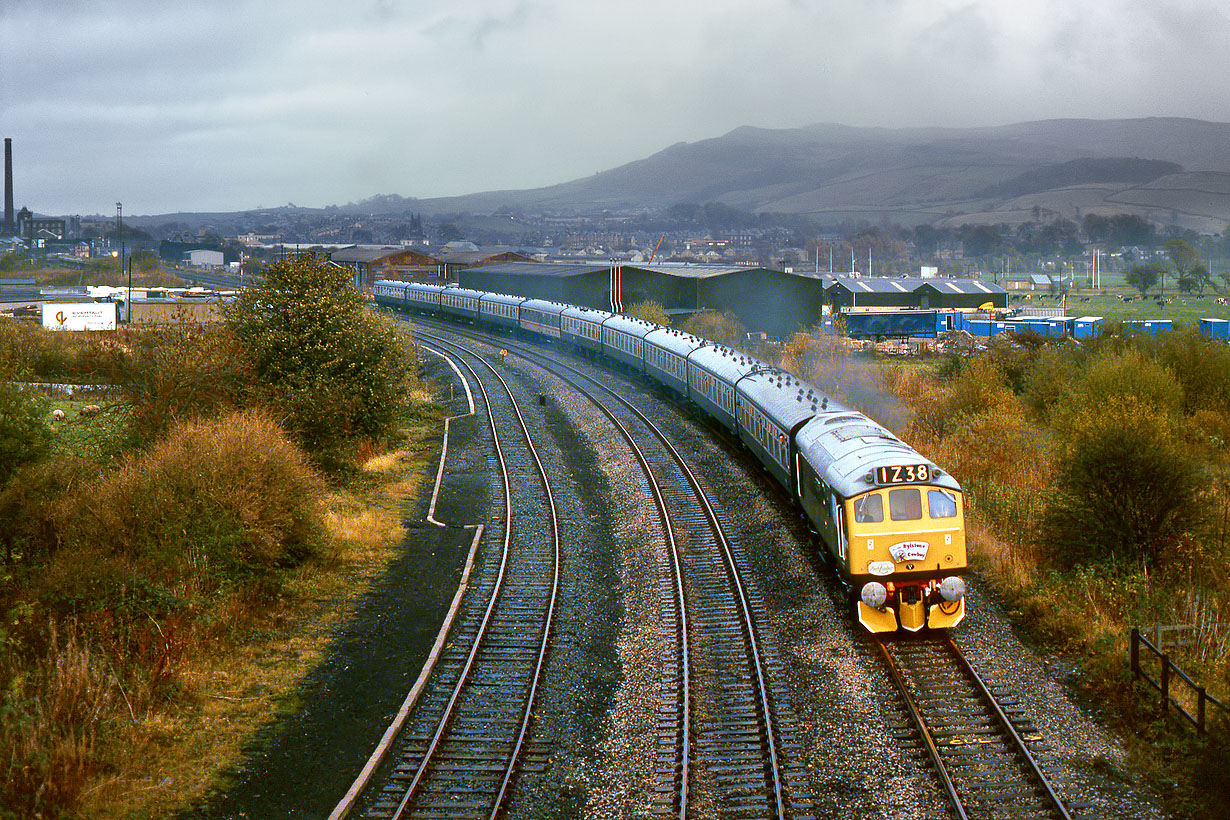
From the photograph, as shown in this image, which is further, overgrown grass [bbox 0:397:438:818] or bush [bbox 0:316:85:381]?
bush [bbox 0:316:85:381]

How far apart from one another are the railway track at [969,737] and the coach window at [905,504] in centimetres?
239

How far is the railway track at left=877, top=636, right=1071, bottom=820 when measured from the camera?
13344 mm

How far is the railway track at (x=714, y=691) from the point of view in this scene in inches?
539

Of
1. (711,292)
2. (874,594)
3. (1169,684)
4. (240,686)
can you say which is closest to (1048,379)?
(1169,684)

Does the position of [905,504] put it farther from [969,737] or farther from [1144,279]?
[1144,279]

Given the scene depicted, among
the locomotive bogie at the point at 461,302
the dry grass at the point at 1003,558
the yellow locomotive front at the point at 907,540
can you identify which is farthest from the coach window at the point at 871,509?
the locomotive bogie at the point at 461,302

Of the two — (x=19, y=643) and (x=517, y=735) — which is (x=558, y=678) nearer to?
(x=517, y=735)

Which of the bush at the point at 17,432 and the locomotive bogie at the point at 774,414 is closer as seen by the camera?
the bush at the point at 17,432

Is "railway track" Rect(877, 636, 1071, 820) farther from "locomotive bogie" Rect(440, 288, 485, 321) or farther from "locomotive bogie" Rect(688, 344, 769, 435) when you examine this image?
"locomotive bogie" Rect(440, 288, 485, 321)

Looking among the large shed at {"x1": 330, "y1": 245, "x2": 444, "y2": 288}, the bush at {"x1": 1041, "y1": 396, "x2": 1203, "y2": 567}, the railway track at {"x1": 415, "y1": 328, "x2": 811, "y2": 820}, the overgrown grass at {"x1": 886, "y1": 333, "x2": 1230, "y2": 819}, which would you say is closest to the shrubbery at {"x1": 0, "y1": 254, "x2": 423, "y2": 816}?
the railway track at {"x1": 415, "y1": 328, "x2": 811, "y2": 820}

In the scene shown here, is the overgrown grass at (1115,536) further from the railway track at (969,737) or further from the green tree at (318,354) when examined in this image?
the green tree at (318,354)

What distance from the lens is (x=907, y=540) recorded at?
1833cm

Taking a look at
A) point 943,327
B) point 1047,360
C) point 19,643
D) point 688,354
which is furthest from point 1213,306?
point 19,643

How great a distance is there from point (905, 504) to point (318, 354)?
2057cm
